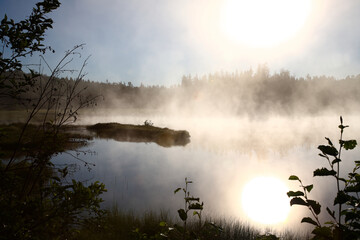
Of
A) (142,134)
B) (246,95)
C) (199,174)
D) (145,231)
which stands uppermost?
(246,95)

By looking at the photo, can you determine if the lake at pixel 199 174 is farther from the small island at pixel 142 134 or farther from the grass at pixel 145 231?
the small island at pixel 142 134

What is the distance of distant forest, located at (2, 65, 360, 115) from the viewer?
107538 millimetres

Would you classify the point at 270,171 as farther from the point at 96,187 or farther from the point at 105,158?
the point at 96,187

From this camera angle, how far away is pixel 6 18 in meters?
2.63

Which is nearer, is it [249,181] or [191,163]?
[249,181]

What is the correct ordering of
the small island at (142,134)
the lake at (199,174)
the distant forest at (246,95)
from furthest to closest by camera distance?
the distant forest at (246,95) → the small island at (142,134) → the lake at (199,174)

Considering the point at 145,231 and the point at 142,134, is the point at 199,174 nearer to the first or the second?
the point at 145,231

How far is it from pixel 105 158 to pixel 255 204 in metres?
12.3

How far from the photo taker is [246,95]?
402 feet

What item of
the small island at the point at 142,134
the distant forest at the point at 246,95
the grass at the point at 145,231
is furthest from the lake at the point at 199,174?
the distant forest at the point at 246,95

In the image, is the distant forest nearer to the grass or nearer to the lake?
the lake

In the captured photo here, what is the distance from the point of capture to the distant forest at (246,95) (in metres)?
108

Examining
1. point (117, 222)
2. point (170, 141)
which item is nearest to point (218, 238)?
point (117, 222)

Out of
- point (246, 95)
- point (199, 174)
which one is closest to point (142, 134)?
A: point (199, 174)
